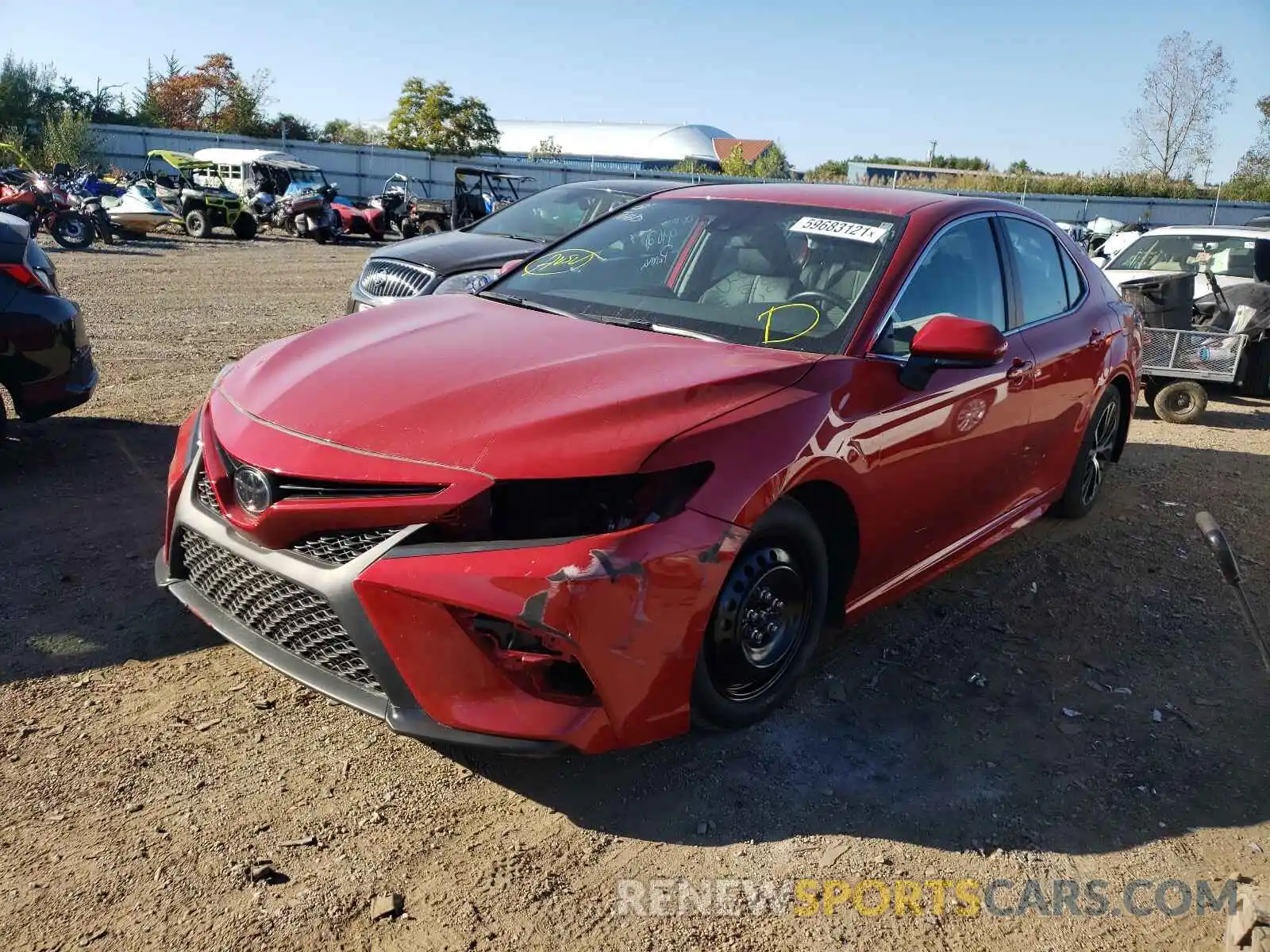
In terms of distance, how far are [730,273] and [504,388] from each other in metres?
1.25

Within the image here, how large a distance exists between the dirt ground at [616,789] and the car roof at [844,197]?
167cm

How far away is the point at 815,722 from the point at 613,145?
78.2 metres

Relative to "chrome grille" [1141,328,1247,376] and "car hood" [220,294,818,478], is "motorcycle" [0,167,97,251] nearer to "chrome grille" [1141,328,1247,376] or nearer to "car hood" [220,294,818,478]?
"car hood" [220,294,818,478]

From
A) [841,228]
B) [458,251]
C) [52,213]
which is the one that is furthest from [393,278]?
[52,213]

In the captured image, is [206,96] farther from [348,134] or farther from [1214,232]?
[1214,232]

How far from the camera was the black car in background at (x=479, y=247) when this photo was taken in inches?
311

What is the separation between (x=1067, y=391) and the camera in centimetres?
452

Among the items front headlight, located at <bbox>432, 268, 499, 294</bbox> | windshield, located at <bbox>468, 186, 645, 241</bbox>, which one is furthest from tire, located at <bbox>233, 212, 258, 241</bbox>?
front headlight, located at <bbox>432, 268, 499, 294</bbox>

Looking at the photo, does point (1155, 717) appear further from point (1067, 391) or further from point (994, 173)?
point (994, 173)

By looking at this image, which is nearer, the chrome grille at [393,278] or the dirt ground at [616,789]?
the dirt ground at [616,789]

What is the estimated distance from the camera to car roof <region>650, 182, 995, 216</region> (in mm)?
3840

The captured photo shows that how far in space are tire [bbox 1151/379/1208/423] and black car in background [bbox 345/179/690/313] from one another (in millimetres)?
4736

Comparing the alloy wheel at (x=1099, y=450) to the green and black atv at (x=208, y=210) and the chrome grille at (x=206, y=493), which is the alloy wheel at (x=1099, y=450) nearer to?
the chrome grille at (x=206, y=493)

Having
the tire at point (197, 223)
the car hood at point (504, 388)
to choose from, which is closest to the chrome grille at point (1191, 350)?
the car hood at point (504, 388)
